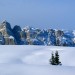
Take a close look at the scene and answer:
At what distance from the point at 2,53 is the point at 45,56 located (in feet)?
15.0

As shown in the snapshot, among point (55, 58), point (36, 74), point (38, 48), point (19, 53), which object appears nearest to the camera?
A: point (36, 74)

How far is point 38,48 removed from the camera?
3922 cm

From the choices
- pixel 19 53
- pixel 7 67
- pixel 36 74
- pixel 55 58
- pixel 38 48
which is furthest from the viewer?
pixel 38 48

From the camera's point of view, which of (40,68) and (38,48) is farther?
(38,48)

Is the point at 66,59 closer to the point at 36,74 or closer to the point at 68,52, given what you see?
the point at 68,52

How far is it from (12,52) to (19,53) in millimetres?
809

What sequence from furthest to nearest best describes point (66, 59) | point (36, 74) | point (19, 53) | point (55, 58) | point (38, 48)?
point (38, 48) → point (19, 53) → point (66, 59) → point (55, 58) → point (36, 74)

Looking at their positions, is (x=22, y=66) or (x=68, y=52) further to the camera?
(x=68, y=52)

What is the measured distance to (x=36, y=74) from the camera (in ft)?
36.7

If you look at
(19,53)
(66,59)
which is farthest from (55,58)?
(19,53)

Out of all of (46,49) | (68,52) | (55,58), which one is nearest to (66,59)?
(68,52)

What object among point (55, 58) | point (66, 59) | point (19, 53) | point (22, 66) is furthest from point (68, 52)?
point (22, 66)

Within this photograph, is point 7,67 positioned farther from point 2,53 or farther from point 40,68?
point 2,53

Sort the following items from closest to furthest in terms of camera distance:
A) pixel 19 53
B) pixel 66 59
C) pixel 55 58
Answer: pixel 55 58
pixel 66 59
pixel 19 53
